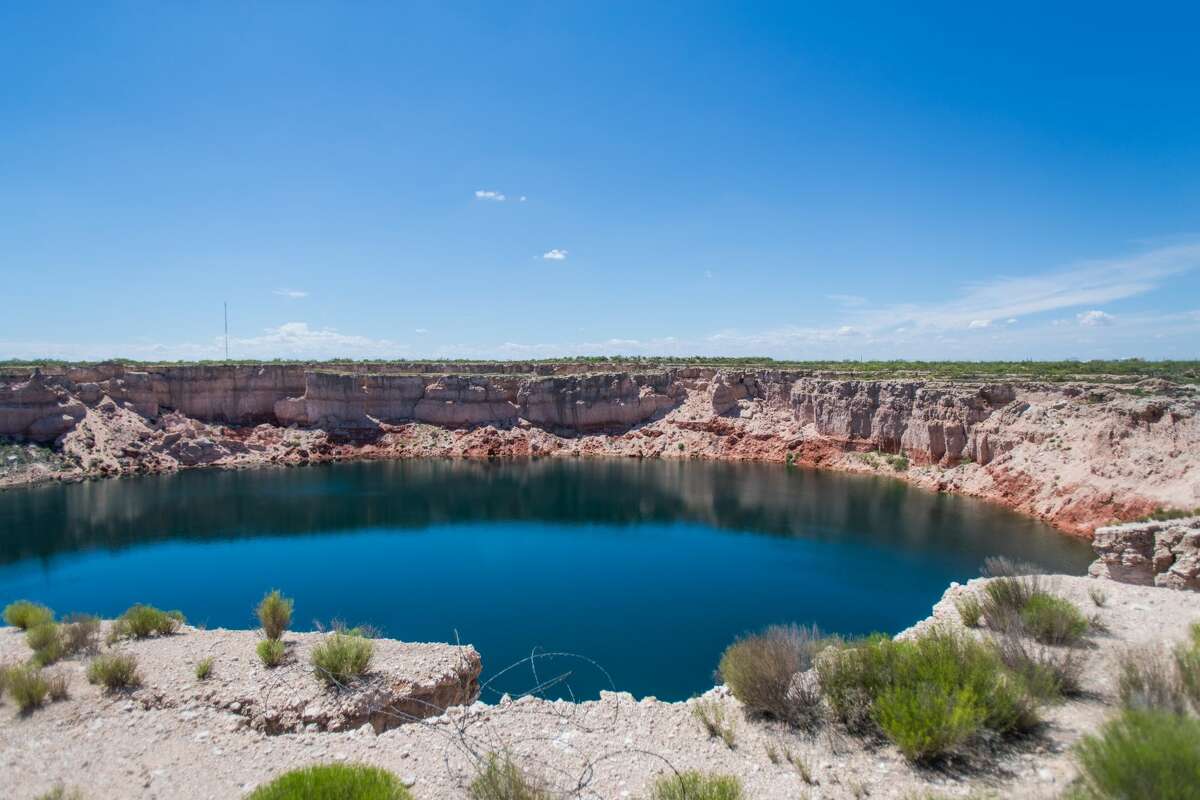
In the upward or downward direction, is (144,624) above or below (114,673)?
below

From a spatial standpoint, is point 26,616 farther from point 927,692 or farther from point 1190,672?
point 1190,672

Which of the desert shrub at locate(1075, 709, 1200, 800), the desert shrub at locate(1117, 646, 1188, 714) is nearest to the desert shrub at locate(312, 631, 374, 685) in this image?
the desert shrub at locate(1075, 709, 1200, 800)

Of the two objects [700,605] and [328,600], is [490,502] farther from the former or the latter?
[700,605]

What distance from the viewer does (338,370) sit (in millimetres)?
56531

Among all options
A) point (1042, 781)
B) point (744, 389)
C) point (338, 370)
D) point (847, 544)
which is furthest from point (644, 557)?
point (338, 370)

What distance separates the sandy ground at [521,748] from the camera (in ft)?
21.9

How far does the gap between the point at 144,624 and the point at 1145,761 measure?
50.3 feet

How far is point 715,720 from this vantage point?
8336mm

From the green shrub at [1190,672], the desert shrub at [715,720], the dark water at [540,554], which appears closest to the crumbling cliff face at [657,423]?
the dark water at [540,554]

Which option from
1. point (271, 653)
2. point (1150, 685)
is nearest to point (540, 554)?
point (271, 653)

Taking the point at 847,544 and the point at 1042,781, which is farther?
the point at 847,544

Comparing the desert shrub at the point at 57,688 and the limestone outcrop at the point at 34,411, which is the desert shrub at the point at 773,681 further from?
the limestone outcrop at the point at 34,411

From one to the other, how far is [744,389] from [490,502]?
79.5 ft

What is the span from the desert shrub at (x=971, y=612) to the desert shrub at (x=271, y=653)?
1189 centimetres
